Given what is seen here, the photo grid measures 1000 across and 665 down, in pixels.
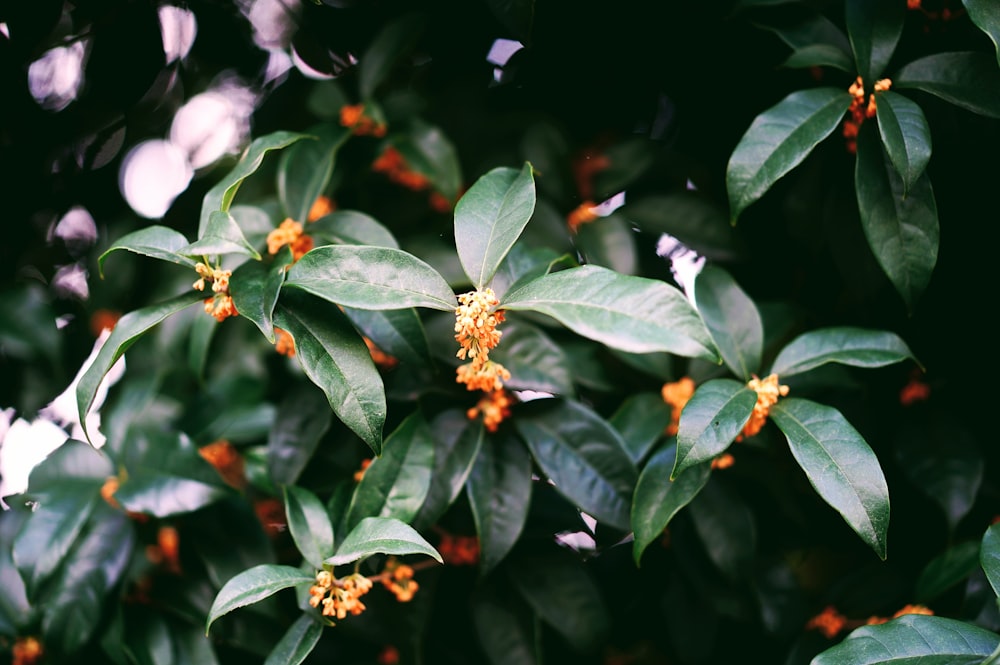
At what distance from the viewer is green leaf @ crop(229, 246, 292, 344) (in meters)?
0.80

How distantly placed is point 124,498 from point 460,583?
0.51 meters

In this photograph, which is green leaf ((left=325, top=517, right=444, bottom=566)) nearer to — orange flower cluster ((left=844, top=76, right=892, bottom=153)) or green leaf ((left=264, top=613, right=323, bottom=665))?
green leaf ((left=264, top=613, right=323, bottom=665))

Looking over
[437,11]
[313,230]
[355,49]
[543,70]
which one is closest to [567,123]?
[543,70]

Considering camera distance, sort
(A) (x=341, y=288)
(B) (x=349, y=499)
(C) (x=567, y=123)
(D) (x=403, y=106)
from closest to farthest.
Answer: (A) (x=341, y=288) < (B) (x=349, y=499) < (D) (x=403, y=106) < (C) (x=567, y=123)

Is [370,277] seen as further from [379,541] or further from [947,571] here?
[947,571]

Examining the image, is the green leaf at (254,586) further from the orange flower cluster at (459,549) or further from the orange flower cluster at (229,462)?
the orange flower cluster at (229,462)

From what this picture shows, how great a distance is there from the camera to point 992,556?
2.76 feet

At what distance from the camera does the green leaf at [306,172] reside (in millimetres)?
1126

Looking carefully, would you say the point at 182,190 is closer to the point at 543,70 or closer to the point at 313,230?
the point at 313,230

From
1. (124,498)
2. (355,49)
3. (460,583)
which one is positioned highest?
(355,49)

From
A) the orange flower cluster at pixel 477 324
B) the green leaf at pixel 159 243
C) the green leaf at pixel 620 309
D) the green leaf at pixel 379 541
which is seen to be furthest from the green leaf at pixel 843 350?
the green leaf at pixel 159 243

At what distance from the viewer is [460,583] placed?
1.22m

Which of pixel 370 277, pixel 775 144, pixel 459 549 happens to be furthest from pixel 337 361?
pixel 775 144

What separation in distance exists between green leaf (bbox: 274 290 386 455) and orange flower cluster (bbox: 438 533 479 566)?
0.41 metres
